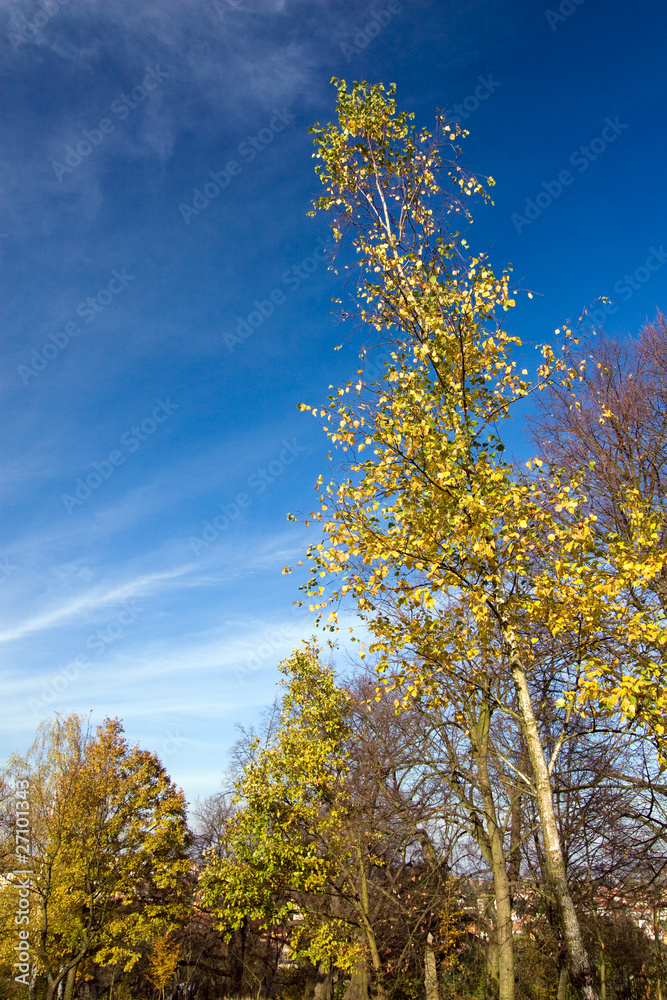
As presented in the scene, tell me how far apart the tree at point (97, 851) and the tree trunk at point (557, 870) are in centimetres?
2192

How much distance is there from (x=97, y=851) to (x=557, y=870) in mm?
24933

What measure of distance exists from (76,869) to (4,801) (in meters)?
4.70

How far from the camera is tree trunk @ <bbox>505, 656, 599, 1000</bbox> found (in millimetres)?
5449

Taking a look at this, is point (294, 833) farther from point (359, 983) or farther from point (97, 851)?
point (97, 851)

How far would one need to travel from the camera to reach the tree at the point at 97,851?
72.9ft

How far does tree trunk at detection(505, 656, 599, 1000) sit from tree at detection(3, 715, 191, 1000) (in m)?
21.9

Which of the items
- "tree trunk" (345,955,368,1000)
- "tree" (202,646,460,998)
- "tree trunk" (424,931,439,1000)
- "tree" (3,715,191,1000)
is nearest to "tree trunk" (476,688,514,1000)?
"tree" (202,646,460,998)

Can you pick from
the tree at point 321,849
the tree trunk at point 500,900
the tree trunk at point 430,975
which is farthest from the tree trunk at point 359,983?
the tree trunk at point 500,900

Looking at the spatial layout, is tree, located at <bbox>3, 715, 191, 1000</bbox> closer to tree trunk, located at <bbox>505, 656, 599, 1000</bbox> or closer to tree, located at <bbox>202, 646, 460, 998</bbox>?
tree, located at <bbox>202, 646, 460, 998</bbox>

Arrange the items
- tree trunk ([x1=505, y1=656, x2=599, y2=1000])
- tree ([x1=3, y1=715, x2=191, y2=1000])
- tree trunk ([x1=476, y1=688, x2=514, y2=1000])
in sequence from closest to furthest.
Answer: tree trunk ([x1=505, y1=656, x2=599, y2=1000]), tree trunk ([x1=476, y1=688, x2=514, y2=1000]), tree ([x1=3, y1=715, x2=191, y2=1000])

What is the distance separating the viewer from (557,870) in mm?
5746

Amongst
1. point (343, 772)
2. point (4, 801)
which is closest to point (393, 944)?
point (343, 772)

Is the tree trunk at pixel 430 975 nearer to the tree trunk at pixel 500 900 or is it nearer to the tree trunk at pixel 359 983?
the tree trunk at pixel 359 983

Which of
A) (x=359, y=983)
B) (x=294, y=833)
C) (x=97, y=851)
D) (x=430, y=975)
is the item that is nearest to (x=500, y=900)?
(x=294, y=833)
